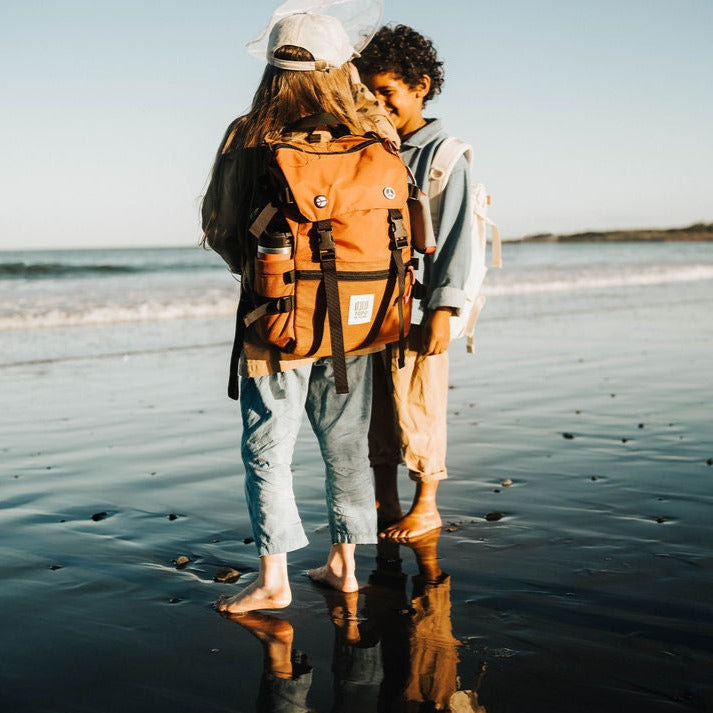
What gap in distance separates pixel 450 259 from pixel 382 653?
161cm

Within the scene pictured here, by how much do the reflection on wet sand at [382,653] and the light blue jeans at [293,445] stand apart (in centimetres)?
22

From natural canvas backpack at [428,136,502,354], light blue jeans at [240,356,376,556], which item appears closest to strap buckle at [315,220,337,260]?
light blue jeans at [240,356,376,556]

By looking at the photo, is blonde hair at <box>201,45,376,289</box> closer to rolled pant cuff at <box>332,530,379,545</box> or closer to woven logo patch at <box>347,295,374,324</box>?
woven logo patch at <box>347,295,374,324</box>

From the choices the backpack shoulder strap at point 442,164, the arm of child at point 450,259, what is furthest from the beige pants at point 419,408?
the backpack shoulder strap at point 442,164

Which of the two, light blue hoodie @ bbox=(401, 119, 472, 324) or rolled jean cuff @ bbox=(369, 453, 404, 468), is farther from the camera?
rolled jean cuff @ bbox=(369, 453, 404, 468)

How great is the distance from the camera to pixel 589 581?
A: 9.71ft

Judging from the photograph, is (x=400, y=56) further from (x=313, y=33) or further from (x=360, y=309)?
(x=360, y=309)

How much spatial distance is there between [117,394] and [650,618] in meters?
5.47

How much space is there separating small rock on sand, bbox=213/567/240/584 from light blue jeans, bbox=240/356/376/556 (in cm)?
36

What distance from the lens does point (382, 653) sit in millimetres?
2463

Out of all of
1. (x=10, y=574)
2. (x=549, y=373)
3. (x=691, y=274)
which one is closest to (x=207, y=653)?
(x=10, y=574)

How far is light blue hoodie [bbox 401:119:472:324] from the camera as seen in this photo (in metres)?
3.40

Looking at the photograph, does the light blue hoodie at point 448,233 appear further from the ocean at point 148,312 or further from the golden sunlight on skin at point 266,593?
the ocean at point 148,312

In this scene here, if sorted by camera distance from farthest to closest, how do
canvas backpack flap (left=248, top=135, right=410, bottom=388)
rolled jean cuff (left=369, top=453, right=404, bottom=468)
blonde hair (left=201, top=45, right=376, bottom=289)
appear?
rolled jean cuff (left=369, top=453, right=404, bottom=468), blonde hair (left=201, top=45, right=376, bottom=289), canvas backpack flap (left=248, top=135, right=410, bottom=388)
